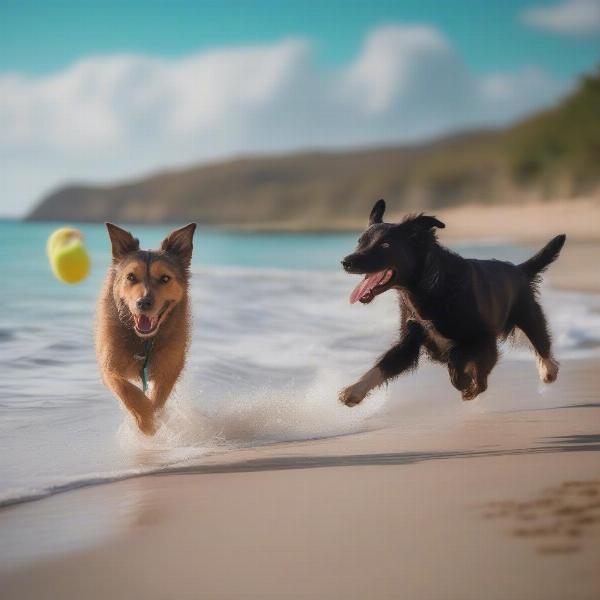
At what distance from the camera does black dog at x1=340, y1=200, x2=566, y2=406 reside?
5.14 metres

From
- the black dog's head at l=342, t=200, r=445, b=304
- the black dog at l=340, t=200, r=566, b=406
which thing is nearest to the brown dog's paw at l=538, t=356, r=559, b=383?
the black dog at l=340, t=200, r=566, b=406

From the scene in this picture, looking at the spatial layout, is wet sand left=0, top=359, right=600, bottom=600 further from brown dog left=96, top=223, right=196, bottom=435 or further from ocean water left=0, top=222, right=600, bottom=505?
brown dog left=96, top=223, right=196, bottom=435

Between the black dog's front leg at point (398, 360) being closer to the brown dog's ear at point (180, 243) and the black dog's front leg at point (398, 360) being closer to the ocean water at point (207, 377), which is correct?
the ocean water at point (207, 377)

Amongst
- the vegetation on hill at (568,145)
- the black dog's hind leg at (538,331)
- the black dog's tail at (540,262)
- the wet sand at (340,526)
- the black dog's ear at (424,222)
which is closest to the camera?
the wet sand at (340,526)

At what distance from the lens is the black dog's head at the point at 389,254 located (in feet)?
16.7

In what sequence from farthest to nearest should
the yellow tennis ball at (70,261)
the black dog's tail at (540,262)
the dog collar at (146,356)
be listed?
the yellow tennis ball at (70,261) → the black dog's tail at (540,262) → the dog collar at (146,356)

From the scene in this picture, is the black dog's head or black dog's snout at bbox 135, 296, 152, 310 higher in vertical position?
the black dog's head

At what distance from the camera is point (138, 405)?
529 cm

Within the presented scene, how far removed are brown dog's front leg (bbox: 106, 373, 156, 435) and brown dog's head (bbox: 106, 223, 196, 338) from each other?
305 mm

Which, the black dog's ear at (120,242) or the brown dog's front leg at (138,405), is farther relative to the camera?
the black dog's ear at (120,242)

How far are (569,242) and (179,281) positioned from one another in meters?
23.8

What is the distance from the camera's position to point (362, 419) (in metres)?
6.00

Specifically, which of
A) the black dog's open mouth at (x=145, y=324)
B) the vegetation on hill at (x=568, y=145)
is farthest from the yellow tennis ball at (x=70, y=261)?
the vegetation on hill at (x=568, y=145)

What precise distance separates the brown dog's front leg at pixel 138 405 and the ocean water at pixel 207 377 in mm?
97
